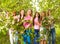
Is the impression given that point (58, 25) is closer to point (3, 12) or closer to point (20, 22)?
point (20, 22)

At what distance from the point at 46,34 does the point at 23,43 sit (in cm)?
24

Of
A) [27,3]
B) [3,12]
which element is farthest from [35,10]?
[3,12]

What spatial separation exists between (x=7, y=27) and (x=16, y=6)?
226mm

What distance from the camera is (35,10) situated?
2947 millimetres

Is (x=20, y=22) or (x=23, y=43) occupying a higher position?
(x=20, y=22)

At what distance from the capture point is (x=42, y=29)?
298 centimetres

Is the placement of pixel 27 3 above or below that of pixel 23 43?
above

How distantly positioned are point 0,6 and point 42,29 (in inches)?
18.4

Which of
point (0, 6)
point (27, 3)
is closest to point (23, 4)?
point (27, 3)

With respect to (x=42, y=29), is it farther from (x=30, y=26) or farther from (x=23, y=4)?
(x=23, y=4)

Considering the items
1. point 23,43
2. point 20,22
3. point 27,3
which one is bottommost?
point 23,43

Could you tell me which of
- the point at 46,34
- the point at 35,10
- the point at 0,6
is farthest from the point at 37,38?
the point at 0,6

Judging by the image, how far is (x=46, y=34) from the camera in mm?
2992

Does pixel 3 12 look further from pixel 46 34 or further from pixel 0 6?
pixel 46 34
